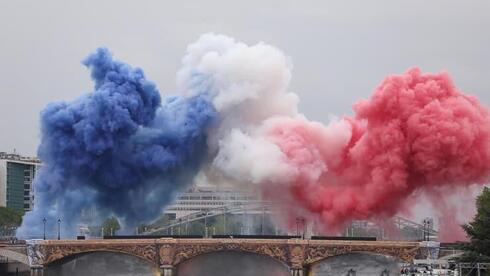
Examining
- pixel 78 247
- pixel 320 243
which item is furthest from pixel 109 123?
pixel 320 243

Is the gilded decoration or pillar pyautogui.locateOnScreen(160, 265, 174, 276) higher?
the gilded decoration

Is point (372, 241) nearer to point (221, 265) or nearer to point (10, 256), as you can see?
point (221, 265)

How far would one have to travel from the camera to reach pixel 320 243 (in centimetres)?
11481

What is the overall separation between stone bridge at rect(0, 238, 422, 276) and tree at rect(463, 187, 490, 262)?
28.5 ft

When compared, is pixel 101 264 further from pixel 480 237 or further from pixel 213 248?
pixel 480 237

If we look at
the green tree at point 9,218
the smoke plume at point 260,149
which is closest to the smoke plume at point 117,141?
the smoke plume at point 260,149

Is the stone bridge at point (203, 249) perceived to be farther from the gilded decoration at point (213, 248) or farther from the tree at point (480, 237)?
the tree at point (480, 237)

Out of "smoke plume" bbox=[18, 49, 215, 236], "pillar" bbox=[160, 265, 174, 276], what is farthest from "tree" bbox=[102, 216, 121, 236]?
"pillar" bbox=[160, 265, 174, 276]

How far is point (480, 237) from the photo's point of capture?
101812mm

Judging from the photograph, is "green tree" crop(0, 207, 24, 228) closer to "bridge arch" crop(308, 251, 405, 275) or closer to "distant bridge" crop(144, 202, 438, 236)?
"distant bridge" crop(144, 202, 438, 236)

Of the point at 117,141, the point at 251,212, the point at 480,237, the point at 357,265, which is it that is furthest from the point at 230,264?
Answer: the point at 251,212

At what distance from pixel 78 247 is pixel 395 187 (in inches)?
1383

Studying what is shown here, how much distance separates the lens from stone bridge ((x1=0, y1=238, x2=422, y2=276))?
113m

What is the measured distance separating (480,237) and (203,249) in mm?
31307
